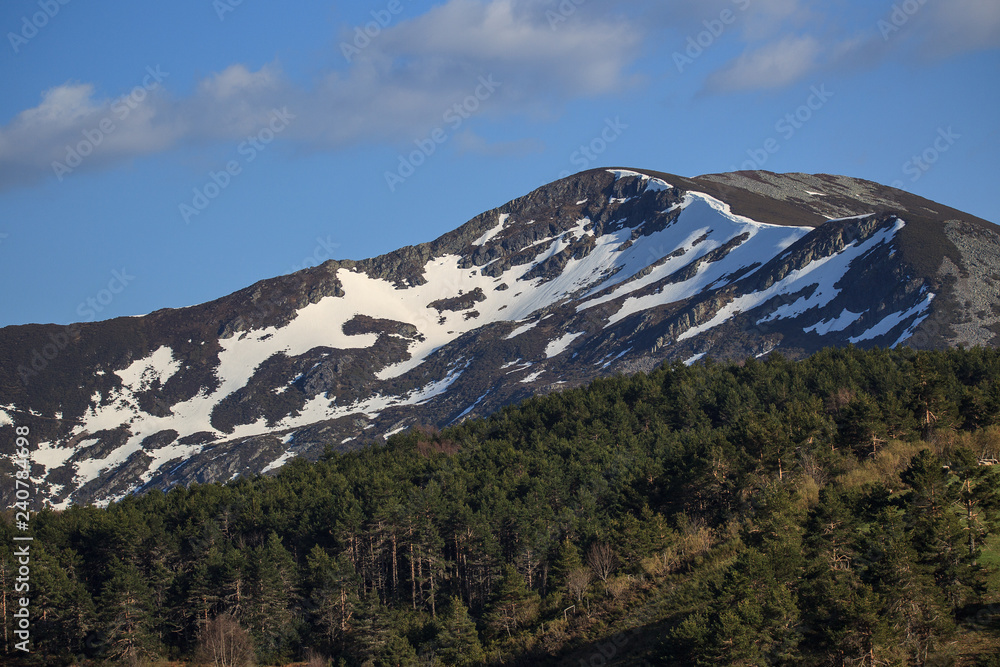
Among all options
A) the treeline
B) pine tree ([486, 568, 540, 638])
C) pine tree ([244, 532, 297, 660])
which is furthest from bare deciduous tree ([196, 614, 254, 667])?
pine tree ([486, 568, 540, 638])

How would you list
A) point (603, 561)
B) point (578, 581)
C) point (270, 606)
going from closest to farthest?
point (578, 581), point (603, 561), point (270, 606)

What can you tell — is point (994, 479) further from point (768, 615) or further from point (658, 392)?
point (658, 392)

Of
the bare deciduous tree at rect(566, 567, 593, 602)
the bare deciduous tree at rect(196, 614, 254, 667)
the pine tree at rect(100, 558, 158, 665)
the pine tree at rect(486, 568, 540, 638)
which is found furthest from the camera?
the pine tree at rect(100, 558, 158, 665)

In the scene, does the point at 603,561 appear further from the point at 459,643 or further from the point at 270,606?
the point at 270,606

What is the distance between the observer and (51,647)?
6188cm

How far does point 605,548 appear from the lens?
55469 millimetres

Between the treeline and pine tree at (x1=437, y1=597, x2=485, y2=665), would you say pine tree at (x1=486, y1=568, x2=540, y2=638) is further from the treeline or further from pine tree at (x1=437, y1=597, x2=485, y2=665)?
pine tree at (x1=437, y1=597, x2=485, y2=665)

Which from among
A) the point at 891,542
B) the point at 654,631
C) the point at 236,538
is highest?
the point at 236,538

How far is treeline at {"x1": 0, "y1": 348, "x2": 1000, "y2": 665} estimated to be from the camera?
32619 mm

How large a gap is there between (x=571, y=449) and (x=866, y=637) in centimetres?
5518

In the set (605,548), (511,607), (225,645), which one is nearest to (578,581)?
(605,548)

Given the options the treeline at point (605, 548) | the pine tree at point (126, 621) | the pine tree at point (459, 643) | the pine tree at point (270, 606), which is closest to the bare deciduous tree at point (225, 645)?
the treeline at point (605, 548)

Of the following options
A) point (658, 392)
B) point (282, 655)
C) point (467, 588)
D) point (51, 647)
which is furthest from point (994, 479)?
point (658, 392)

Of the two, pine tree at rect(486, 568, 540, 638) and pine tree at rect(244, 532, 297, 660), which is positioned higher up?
pine tree at rect(244, 532, 297, 660)
